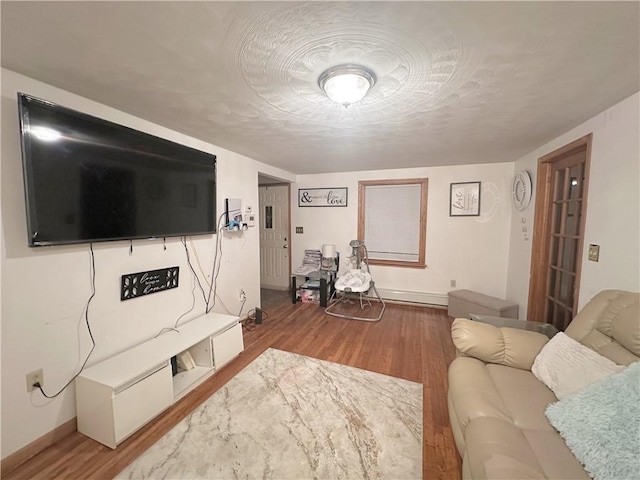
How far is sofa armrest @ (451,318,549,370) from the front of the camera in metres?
1.66

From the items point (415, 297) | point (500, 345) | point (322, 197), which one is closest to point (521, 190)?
point (415, 297)

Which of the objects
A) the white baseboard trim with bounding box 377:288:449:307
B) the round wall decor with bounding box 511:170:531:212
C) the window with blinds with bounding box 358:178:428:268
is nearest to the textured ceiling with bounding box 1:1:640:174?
the round wall decor with bounding box 511:170:531:212

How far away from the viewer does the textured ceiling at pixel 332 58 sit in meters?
1.01

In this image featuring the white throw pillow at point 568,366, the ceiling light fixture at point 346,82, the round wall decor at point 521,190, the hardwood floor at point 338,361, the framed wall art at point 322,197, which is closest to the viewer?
the white throw pillow at point 568,366

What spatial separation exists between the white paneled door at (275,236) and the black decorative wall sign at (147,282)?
268 cm

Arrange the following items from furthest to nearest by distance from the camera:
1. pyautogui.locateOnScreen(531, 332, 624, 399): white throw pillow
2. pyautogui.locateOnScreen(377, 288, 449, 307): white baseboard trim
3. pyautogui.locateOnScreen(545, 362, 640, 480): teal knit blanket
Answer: pyautogui.locateOnScreen(377, 288, 449, 307): white baseboard trim, pyautogui.locateOnScreen(531, 332, 624, 399): white throw pillow, pyautogui.locateOnScreen(545, 362, 640, 480): teal knit blanket

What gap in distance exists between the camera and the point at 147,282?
2.18 metres

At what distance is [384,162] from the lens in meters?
3.74

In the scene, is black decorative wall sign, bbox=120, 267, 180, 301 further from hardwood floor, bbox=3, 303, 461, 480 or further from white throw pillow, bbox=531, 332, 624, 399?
white throw pillow, bbox=531, 332, 624, 399

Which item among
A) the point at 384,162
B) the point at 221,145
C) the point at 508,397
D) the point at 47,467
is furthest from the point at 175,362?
the point at 384,162

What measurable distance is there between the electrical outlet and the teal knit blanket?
109 inches

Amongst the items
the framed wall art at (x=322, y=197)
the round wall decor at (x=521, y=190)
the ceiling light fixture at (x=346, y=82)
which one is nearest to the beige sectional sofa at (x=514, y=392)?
the ceiling light fixture at (x=346, y=82)

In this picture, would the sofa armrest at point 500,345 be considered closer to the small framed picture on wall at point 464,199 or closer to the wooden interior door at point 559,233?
the wooden interior door at point 559,233

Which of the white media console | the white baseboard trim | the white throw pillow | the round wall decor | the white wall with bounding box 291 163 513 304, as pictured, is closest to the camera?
the white throw pillow
